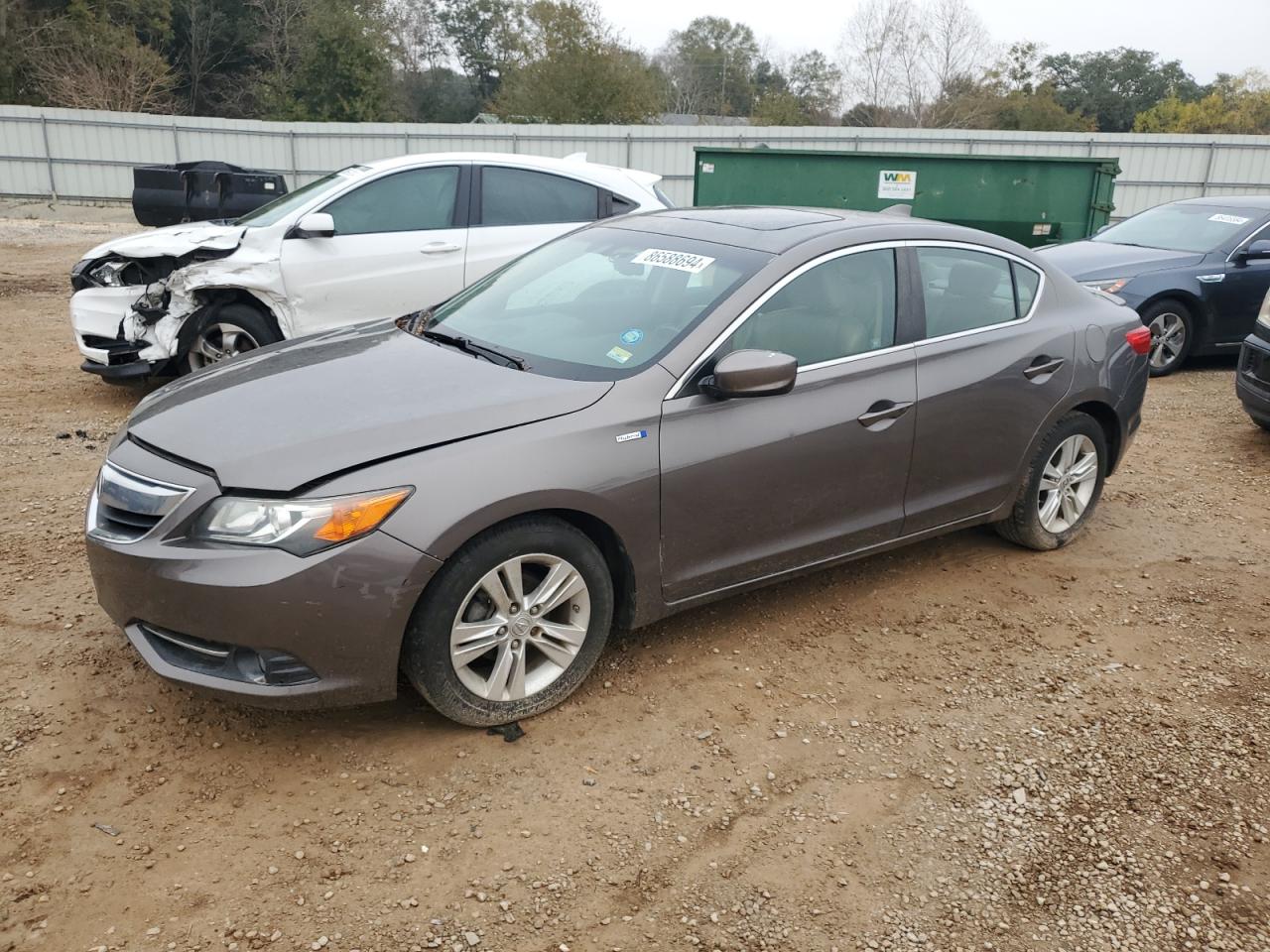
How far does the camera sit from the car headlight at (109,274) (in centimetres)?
714

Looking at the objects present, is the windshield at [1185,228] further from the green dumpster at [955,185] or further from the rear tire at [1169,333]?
the green dumpster at [955,185]

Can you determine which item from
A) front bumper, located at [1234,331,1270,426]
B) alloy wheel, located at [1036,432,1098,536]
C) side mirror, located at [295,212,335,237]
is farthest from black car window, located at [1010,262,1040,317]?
side mirror, located at [295,212,335,237]

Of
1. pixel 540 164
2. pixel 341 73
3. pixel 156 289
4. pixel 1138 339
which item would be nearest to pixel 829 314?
pixel 1138 339

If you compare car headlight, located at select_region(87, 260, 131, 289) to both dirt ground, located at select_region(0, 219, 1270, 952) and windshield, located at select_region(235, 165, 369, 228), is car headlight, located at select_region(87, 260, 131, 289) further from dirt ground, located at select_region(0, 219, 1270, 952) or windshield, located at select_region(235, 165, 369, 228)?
dirt ground, located at select_region(0, 219, 1270, 952)

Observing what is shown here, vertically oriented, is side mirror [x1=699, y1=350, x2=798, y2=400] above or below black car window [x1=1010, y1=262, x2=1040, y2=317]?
below

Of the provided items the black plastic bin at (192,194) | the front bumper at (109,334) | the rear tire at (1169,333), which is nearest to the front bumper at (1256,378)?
the rear tire at (1169,333)

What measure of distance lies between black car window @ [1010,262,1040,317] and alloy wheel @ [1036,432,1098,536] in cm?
69

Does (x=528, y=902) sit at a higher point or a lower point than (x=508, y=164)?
→ lower

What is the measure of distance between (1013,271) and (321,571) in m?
3.45

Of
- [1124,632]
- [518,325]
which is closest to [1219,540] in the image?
[1124,632]

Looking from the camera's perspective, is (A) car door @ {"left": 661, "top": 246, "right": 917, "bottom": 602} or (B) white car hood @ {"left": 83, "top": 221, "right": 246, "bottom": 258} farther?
(B) white car hood @ {"left": 83, "top": 221, "right": 246, "bottom": 258}

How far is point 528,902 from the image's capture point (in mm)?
2754

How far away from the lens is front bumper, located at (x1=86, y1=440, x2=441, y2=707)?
9.86 ft

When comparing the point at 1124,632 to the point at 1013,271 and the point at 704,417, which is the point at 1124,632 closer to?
the point at 1013,271
